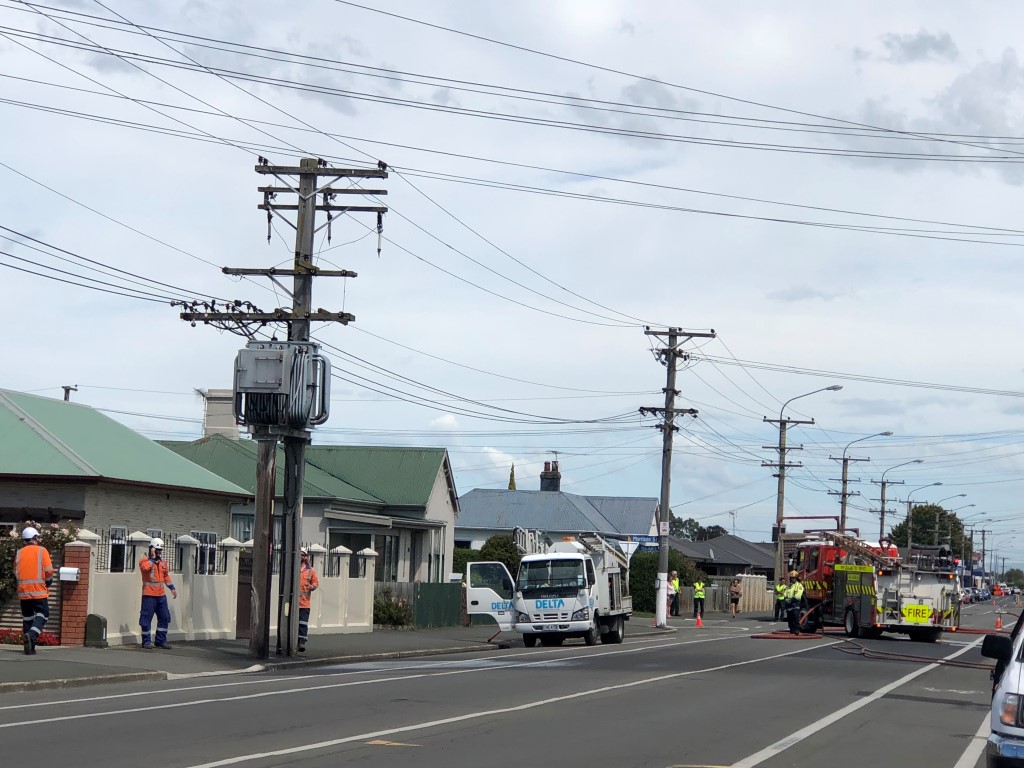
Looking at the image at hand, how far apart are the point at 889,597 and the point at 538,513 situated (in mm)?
42386

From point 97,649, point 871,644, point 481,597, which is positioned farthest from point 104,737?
point 871,644

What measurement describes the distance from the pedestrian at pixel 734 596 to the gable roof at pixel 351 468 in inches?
620

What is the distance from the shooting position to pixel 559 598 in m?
31.5

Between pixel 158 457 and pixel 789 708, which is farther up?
pixel 158 457

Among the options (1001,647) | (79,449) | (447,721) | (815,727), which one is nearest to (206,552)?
(79,449)

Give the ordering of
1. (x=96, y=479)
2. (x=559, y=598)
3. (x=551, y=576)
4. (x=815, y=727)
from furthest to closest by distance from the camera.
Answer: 1. (x=551, y=576)
2. (x=559, y=598)
3. (x=96, y=479)
4. (x=815, y=727)

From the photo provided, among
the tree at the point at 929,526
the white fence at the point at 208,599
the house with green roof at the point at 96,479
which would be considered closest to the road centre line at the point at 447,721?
the white fence at the point at 208,599

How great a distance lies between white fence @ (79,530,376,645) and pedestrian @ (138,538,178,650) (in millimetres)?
561

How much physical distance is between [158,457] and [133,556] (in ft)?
13.1

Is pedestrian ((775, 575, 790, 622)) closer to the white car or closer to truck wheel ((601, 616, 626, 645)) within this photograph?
truck wheel ((601, 616, 626, 645))

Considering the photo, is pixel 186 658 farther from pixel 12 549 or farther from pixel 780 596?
pixel 780 596

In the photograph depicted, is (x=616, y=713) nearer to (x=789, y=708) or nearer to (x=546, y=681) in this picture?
(x=789, y=708)

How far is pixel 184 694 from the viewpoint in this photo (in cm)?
1634

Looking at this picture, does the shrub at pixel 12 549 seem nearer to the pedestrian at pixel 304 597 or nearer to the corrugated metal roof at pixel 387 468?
the pedestrian at pixel 304 597
